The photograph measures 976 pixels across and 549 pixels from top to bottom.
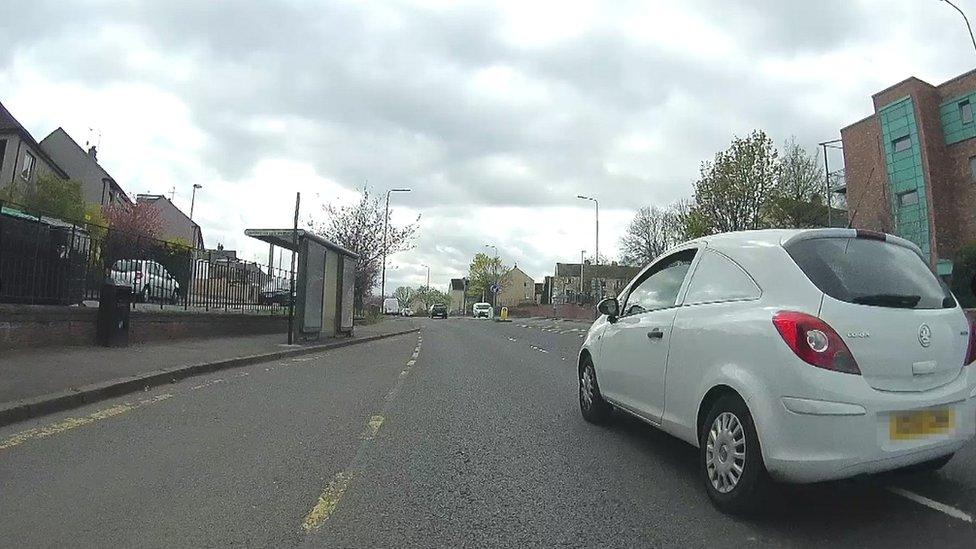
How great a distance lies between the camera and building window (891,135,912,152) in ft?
104

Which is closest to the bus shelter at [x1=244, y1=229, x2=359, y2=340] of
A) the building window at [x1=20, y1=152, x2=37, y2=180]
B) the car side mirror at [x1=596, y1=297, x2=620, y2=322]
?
the car side mirror at [x1=596, y1=297, x2=620, y2=322]

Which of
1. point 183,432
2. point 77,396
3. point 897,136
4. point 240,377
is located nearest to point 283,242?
point 240,377

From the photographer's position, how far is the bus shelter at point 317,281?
1541 cm

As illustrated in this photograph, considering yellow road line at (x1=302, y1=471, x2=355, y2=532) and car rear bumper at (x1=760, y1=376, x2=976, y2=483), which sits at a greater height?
car rear bumper at (x1=760, y1=376, x2=976, y2=483)

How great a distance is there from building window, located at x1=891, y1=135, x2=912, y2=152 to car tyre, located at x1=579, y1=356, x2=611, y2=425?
3243 cm

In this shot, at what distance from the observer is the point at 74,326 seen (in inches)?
427

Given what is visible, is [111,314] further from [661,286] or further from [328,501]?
[661,286]

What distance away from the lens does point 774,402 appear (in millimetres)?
3549

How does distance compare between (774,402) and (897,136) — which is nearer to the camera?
(774,402)

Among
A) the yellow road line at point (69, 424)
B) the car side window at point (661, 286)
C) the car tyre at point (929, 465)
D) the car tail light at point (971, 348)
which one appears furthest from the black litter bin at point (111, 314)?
the car tail light at point (971, 348)

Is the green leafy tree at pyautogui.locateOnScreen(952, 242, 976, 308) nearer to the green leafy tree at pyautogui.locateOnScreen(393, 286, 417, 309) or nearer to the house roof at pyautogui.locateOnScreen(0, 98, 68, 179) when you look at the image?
the house roof at pyautogui.locateOnScreen(0, 98, 68, 179)

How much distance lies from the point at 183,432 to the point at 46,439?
1063 mm

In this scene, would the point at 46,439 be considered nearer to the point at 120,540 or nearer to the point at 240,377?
the point at 120,540

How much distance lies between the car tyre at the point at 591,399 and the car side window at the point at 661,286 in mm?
906
